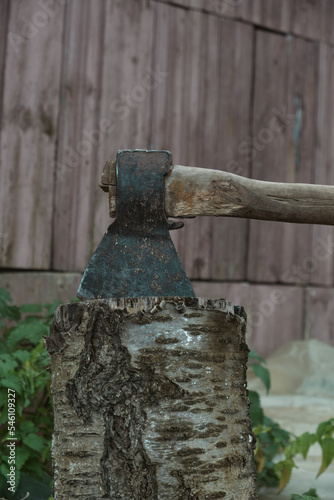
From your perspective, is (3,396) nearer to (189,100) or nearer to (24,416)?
(24,416)

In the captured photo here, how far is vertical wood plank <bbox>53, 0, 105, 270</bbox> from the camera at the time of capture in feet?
10.9

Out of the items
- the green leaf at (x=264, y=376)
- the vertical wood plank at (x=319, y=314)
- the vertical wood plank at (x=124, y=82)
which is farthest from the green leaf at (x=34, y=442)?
the vertical wood plank at (x=319, y=314)

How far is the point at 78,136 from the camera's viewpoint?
3379 mm

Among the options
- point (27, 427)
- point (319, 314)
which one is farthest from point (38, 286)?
point (319, 314)

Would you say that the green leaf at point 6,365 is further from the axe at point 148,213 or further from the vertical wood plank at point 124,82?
the vertical wood plank at point 124,82

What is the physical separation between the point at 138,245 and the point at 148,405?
49 centimetres

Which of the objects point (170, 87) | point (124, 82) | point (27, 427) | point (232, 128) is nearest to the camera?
point (27, 427)

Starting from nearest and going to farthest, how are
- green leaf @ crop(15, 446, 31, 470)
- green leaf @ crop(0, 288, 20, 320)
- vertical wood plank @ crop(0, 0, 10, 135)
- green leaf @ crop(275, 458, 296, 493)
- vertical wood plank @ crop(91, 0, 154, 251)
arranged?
green leaf @ crop(15, 446, 31, 470) → green leaf @ crop(275, 458, 296, 493) → green leaf @ crop(0, 288, 20, 320) → vertical wood plank @ crop(0, 0, 10, 135) → vertical wood plank @ crop(91, 0, 154, 251)

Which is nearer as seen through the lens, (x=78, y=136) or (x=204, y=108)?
(x=78, y=136)

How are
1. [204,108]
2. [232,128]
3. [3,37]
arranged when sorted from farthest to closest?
1. [232,128]
2. [204,108]
3. [3,37]

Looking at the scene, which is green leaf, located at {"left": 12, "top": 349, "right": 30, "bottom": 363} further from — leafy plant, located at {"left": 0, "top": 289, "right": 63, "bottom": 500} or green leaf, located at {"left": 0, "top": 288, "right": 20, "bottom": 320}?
green leaf, located at {"left": 0, "top": 288, "right": 20, "bottom": 320}

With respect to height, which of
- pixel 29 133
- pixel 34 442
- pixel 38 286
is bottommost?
pixel 34 442

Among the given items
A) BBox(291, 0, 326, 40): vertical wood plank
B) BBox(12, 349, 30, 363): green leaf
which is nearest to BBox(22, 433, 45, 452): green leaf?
BBox(12, 349, 30, 363): green leaf

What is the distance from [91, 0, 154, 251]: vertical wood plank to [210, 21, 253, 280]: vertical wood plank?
1.66ft
